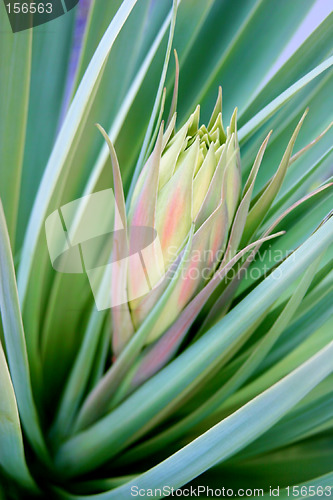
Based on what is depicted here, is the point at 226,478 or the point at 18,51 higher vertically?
the point at 18,51

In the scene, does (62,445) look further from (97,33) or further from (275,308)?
(97,33)

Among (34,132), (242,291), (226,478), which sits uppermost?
(34,132)

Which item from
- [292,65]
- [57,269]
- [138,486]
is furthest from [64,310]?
[292,65]

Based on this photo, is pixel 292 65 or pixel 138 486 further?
pixel 292 65

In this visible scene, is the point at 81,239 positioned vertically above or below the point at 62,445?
above

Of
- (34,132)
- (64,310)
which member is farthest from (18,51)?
(64,310)

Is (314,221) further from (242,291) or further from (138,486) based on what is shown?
(138,486)
